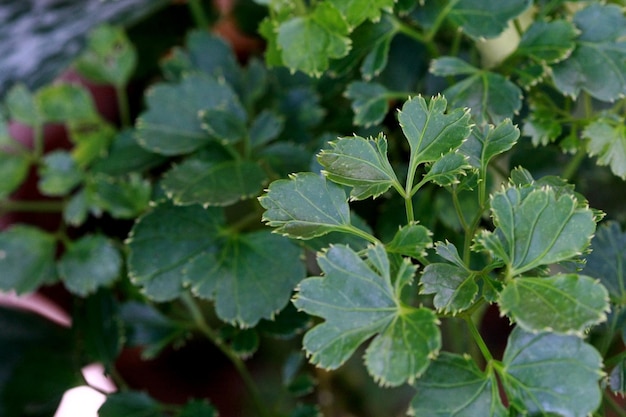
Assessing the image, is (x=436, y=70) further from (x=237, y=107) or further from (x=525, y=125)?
(x=237, y=107)

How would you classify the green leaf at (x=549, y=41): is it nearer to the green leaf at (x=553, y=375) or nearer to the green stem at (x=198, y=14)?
the green leaf at (x=553, y=375)

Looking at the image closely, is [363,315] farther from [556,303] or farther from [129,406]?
[129,406]

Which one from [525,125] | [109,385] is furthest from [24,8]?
[525,125]

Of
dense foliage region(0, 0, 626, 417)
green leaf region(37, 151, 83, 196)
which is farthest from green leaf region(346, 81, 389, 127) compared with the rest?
green leaf region(37, 151, 83, 196)

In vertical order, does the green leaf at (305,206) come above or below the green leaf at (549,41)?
below

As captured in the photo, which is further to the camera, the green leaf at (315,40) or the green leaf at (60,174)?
the green leaf at (60,174)

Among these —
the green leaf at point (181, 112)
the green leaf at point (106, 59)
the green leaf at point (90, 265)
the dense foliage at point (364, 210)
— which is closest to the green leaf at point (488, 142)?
the dense foliage at point (364, 210)

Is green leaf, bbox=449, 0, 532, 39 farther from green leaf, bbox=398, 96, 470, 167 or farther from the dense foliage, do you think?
green leaf, bbox=398, 96, 470, 167
